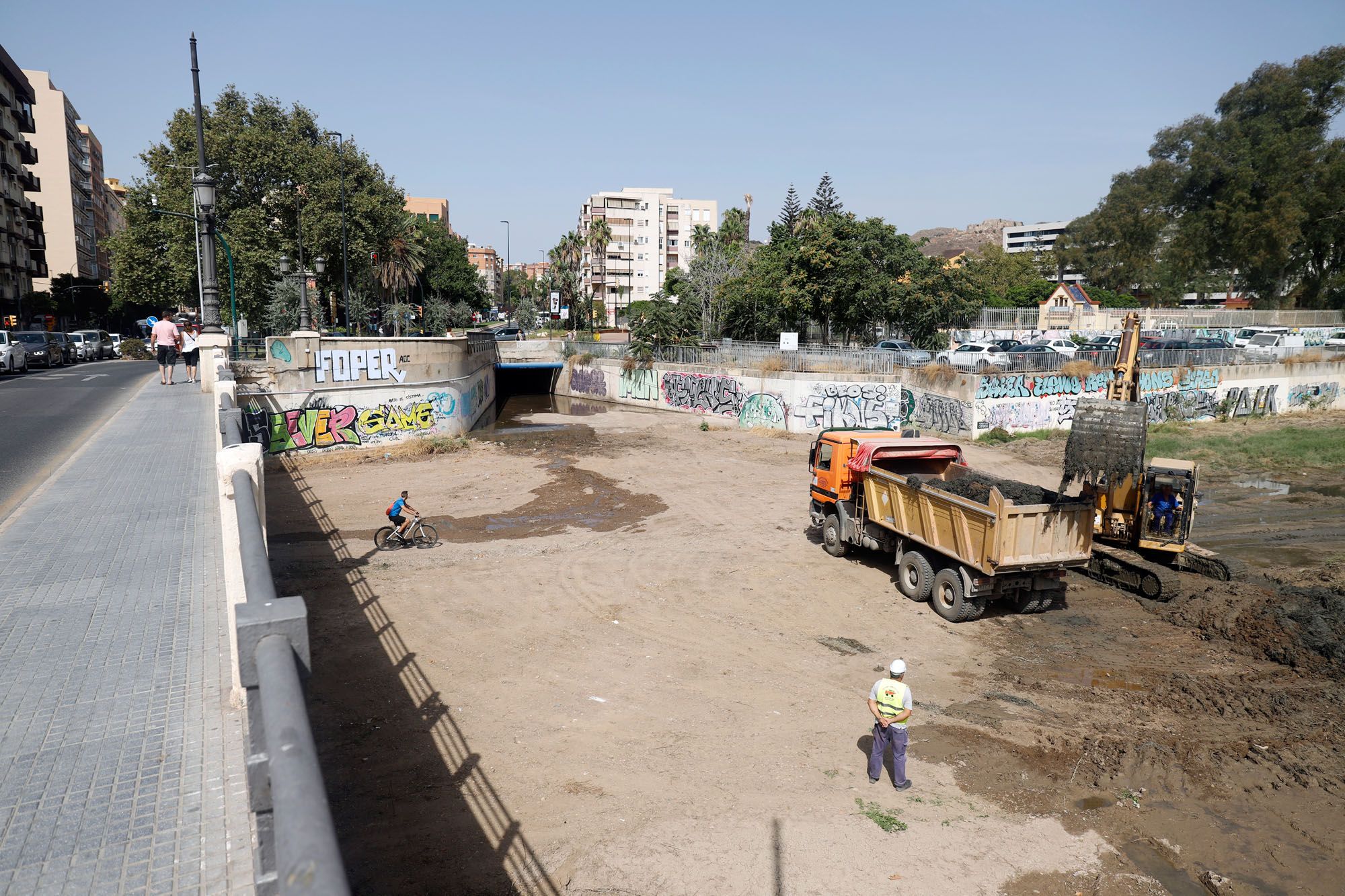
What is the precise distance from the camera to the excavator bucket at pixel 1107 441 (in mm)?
14102

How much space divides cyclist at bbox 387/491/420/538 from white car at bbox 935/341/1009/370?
24.5 m

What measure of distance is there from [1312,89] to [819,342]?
55.1 m

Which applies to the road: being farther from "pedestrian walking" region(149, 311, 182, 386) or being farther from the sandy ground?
the sandy ground

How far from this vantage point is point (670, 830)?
26.6ft

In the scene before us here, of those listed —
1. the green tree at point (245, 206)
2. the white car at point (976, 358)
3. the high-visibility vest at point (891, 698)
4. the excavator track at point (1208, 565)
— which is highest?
the green tree at point (245, 206)

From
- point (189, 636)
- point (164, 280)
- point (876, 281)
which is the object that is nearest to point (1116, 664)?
point (189, 636)

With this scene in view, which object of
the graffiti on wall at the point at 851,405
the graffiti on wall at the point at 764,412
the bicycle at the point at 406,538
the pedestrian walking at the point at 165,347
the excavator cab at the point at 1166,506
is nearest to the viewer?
the excavator cab at the point at 1166,506

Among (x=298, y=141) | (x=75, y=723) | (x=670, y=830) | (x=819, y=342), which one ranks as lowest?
(x=670, y=830)

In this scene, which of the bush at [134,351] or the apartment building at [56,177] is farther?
the apartment building at [56,177]

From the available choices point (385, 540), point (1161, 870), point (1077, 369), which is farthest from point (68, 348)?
point (1161, 870)

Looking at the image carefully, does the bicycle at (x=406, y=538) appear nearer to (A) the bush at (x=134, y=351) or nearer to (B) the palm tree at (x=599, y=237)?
(A) the bush at (x=134, y=351)

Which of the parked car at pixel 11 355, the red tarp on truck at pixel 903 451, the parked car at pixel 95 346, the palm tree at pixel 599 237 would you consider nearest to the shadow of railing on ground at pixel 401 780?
the red tarp on truck at pixel 903 451

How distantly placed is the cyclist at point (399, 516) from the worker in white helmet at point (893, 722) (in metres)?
12.1

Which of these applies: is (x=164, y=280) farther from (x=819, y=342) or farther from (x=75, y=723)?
(x=75, y=723)
